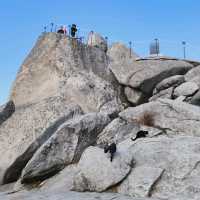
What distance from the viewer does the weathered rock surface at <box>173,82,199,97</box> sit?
31097 mm

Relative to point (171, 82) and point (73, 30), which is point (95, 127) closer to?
point (171, 82)

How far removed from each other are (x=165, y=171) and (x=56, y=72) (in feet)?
56.8

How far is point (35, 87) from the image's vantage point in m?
33.1

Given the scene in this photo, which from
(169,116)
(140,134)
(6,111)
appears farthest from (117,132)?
(6,111)

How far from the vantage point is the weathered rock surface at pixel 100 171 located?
1833cm

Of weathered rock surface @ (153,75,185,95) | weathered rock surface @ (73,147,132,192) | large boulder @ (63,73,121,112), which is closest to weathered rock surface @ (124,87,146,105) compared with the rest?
weathered rock surface @ (153,75,185,95)

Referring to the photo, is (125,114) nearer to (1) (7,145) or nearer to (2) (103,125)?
(2) (103,125)

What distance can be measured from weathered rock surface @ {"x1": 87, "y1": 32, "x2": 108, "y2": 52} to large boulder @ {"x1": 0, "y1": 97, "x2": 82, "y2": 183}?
1542 cm

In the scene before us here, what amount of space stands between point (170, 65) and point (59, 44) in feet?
35.2

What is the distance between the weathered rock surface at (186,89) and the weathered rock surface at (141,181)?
14037 mm

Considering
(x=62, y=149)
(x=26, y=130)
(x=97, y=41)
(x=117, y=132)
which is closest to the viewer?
(x=62, y=149)

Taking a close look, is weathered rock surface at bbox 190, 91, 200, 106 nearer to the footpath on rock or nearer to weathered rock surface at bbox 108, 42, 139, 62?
the footpath on rock

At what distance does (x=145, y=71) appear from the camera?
37125 millimetres

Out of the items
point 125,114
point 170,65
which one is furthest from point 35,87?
point 170,65
